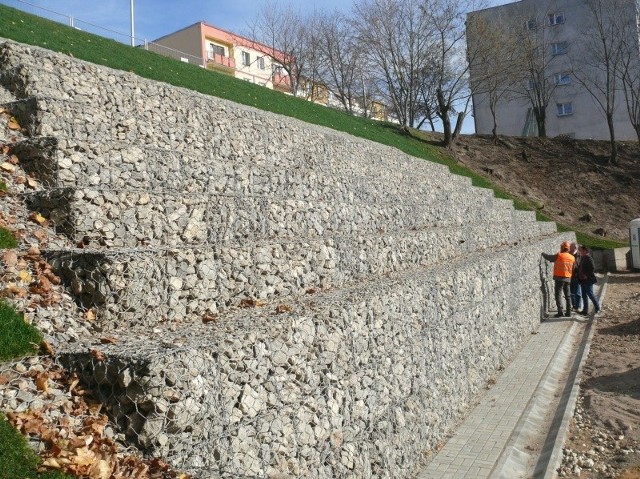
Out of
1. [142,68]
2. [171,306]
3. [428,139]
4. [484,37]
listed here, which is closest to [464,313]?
[171,306]

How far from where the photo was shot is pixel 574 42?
40.3m

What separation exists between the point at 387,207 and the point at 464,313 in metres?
2.85

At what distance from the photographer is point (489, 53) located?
34062mm

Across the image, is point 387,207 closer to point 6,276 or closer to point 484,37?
point 6,276

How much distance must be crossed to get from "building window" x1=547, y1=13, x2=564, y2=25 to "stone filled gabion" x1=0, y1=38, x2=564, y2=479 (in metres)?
35.5

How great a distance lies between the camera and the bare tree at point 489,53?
→ 34.0m

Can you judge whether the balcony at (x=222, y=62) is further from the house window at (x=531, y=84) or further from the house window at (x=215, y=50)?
the house window at (x=531, y=84)

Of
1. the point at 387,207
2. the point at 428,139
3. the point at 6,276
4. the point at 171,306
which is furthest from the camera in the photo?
the point at 428,139

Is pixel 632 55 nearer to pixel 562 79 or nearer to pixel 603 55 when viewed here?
pixel 603 55

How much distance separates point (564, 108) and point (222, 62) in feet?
90.4

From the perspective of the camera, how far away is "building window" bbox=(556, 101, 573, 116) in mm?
41344

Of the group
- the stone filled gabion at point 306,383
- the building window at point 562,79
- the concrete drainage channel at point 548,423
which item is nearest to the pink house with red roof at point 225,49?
the building window at point 562,79

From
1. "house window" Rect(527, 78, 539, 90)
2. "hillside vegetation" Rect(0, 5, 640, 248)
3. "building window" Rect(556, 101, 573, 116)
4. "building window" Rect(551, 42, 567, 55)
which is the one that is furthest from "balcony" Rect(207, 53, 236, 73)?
"building window" Rect(556, 101, 573, 116)

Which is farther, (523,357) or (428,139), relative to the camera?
(428,139)
